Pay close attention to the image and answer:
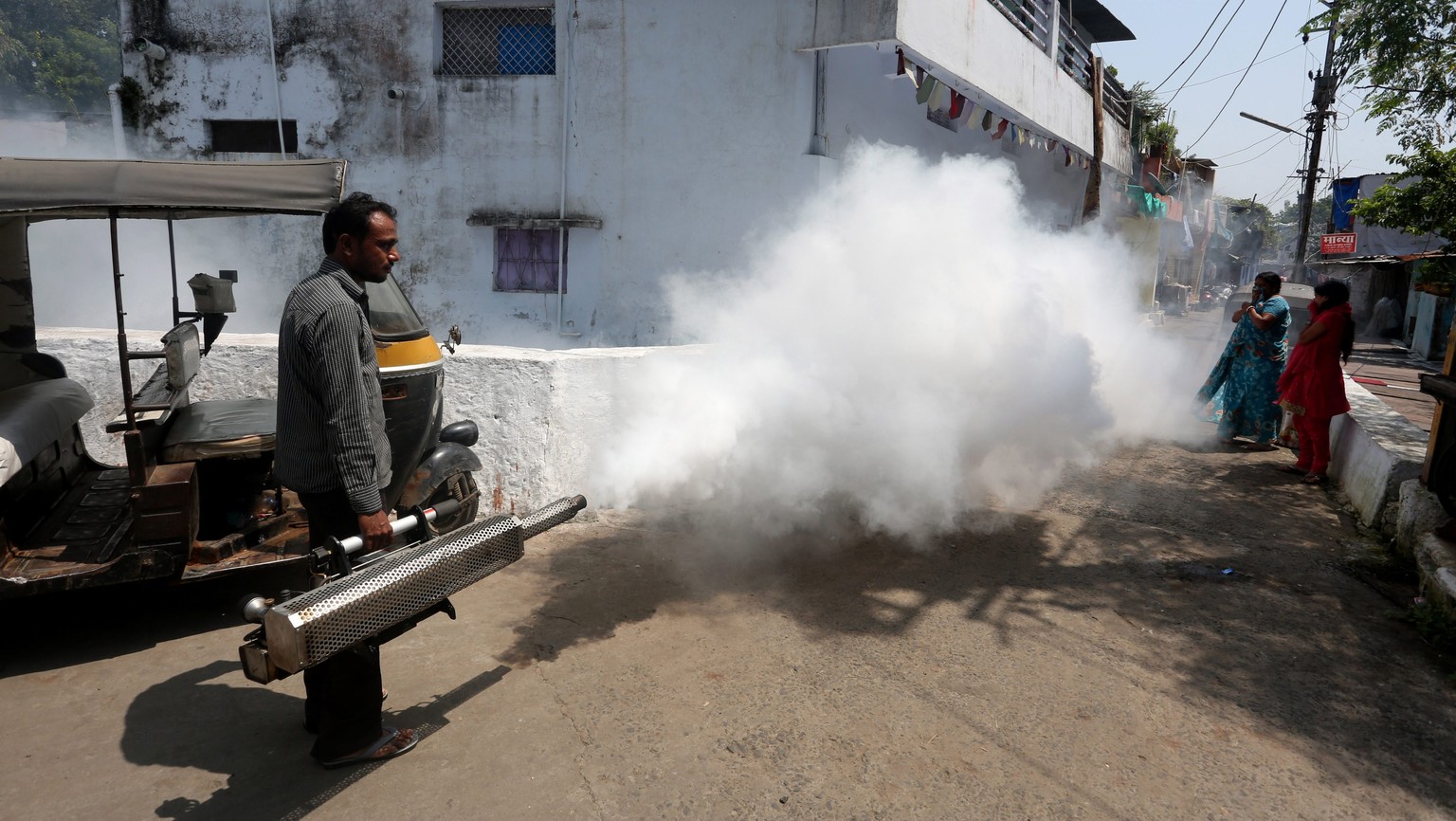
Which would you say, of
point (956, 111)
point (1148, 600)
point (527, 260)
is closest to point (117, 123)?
point (527, 260)

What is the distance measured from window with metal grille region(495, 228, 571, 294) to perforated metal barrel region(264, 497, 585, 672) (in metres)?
7.49

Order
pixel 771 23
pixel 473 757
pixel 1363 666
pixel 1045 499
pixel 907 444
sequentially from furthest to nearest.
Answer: pixel 771 23 → pixel 1045 499 → pixel 907 444 → pixel 1363 666 → pixel 473 757

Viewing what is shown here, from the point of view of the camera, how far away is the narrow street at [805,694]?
2.80m

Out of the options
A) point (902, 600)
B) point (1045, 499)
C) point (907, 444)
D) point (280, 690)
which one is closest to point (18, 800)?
point (280, 690)

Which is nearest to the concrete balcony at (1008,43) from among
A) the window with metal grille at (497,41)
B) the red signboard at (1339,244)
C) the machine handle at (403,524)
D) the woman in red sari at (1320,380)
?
the window with metal grille at (497,41)

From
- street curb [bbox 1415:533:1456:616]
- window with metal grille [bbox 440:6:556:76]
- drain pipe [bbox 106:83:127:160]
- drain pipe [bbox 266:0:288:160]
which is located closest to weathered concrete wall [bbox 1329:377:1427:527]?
street curb [bbox 1415:533:1456:616]

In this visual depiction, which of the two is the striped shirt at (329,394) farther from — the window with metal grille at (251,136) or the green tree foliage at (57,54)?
the green tree foliage at (57,54)

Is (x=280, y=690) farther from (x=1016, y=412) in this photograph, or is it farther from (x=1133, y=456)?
(x=1133, y=456)

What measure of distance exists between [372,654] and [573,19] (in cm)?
862

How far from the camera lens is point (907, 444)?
5.13 m

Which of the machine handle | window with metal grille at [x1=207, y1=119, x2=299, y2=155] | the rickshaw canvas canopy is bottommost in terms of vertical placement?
the machine handle

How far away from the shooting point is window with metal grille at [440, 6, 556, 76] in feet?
32.4

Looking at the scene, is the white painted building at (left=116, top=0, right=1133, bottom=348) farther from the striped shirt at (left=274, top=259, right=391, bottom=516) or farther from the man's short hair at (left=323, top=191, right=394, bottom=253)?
the striped shirt at (left=274, top=259, right=391, bottom=516)

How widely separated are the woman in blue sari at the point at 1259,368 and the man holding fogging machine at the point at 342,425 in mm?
8324
